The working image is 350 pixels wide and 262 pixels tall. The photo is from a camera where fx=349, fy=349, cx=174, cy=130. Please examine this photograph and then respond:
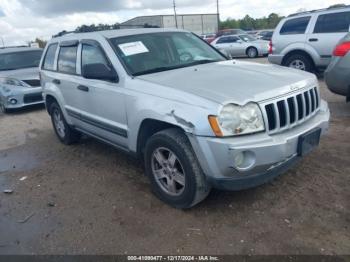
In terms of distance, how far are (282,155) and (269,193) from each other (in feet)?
2.55

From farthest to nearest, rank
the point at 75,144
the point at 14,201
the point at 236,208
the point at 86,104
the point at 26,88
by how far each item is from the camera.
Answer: the point at 26,88, the point at 75,144, the point at 86,104, the point at 14,201, the point at 236,208

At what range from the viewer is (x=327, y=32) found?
8766 mm

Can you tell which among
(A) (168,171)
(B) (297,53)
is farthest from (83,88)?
(B) (297,53)

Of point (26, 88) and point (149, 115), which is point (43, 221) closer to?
point (149, 115)

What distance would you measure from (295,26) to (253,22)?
66.3 metres

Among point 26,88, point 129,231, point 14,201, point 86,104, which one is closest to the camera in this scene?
point 129,231

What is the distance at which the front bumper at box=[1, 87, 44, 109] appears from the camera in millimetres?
8797

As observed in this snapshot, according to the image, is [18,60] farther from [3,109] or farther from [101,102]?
[101,102]

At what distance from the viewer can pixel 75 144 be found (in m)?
5.90

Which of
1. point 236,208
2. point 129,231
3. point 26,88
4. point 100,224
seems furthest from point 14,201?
point 26,88

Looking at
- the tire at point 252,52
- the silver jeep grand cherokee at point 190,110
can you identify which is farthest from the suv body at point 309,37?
the tire at point 252,52

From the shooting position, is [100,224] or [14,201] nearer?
[100,224]

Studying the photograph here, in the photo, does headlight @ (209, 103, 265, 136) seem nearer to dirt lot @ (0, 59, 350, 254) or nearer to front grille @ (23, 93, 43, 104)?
dirt lot @ (0, 59, 350, 254)

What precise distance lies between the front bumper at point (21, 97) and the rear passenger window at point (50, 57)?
332 centimetres
